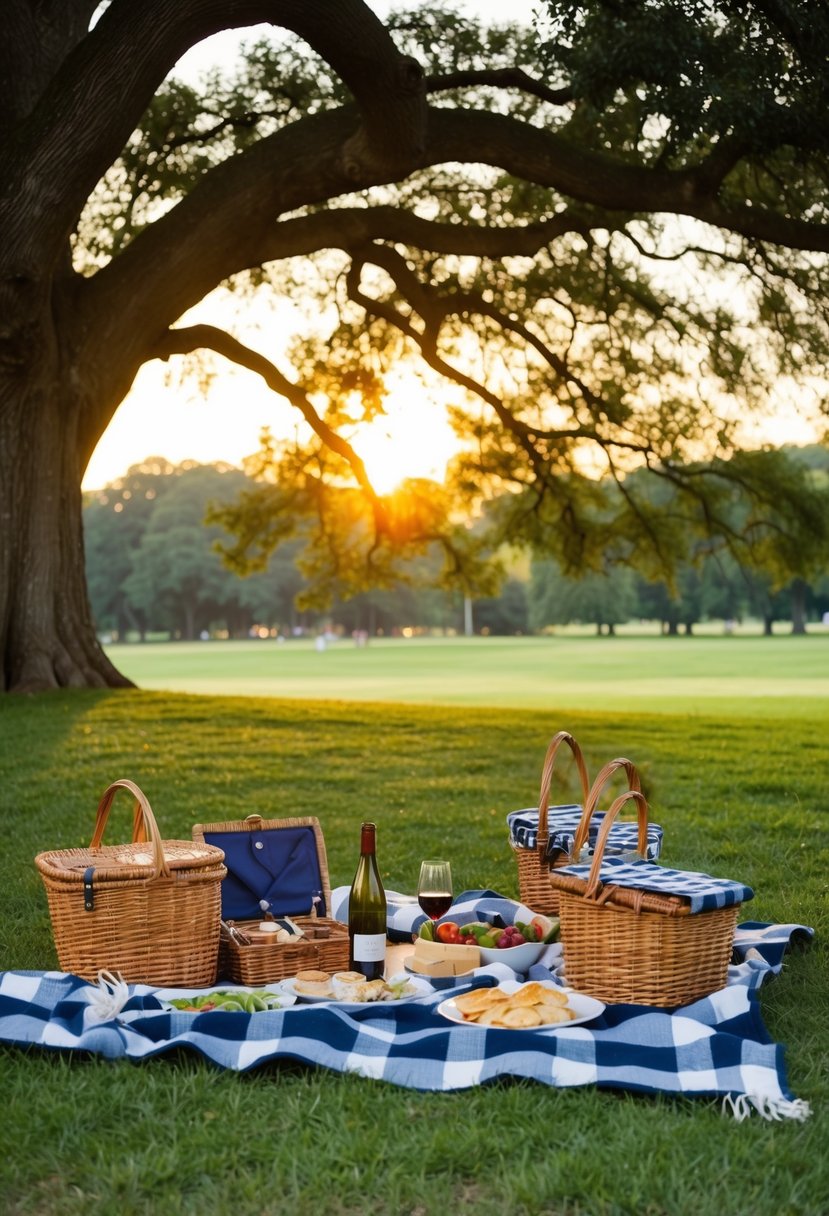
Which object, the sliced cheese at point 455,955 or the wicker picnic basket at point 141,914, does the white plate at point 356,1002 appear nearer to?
the sliced cheese at point 455,955

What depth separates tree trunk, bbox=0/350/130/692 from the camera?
14.3m

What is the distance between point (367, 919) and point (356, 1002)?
51 centimetres

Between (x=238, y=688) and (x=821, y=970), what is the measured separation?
25.7 meters

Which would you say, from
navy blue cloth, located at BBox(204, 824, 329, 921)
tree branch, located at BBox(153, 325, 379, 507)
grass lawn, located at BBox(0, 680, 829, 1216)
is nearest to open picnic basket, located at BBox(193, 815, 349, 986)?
navy blue cloth, located at BBox(204, 824, 329, 921)

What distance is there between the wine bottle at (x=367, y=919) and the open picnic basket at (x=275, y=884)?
0.59ft

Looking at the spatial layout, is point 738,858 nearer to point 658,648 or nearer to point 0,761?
point 0,761

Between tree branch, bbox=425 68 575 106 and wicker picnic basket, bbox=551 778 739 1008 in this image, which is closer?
wicker picnic basket, bbox=551 778 739 1008

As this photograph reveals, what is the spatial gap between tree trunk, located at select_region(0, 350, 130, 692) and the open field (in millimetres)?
4955

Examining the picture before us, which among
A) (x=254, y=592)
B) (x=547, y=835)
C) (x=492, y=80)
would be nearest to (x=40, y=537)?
(x=492, y=80)

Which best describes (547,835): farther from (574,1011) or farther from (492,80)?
(492,80)

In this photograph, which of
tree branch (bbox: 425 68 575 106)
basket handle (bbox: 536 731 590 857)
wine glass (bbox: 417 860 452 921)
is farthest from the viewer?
tree branch (bbox: 425 68 575 106)

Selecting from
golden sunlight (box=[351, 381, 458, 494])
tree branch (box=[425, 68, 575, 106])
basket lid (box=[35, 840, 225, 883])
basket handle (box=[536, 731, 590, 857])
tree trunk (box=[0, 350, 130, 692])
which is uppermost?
tree branch (box=[425, 68, 575, 106])

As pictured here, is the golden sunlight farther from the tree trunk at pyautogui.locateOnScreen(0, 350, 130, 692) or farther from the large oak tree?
the tree trunk at pyautogui.locateOnScreen(0, 350, 130, 692)

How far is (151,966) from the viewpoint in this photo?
4605 millimetres
